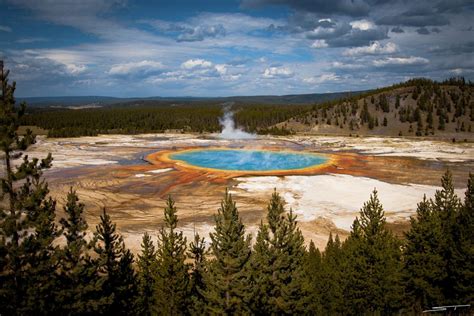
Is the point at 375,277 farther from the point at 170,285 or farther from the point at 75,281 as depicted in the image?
the point at 75,281

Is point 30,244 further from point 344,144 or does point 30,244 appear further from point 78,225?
point 344,144

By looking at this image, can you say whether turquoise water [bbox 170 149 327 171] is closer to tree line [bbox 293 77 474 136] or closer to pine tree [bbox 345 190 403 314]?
pine tree [bbox 345 190 403 314]

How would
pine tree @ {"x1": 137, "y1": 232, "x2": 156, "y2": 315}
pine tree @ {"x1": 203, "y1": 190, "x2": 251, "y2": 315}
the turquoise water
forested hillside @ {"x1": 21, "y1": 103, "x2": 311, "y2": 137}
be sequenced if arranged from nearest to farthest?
pine tree @ {"x1": 203, "y1": 190, "x2": 251, "y2": 315}, pine tree @ {"x1": 137, "y1": 232, "x2": 156, "y2": 315}, the turquoise water, forested hillside @ {"x1": 21, "y1": 103, "x2": 311, "y2": 137}

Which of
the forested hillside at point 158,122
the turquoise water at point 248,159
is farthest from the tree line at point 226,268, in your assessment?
the forested hillside at point 158,122

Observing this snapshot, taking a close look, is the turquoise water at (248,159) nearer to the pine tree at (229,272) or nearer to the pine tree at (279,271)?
the pine tree at (279,271)

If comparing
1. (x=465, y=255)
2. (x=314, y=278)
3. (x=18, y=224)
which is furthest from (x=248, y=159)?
(x=18, y=224)

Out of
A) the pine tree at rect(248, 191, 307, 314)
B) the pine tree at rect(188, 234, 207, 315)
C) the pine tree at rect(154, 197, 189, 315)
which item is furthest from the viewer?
the pine tree at rect(154, 197, 189, 315)

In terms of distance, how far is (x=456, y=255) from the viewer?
17109 mm

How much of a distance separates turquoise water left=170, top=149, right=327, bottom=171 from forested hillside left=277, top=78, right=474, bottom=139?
4719cm

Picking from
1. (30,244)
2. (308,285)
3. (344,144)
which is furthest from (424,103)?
(30,244)

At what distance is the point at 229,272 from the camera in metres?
13.4

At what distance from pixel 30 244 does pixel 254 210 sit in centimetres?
1821

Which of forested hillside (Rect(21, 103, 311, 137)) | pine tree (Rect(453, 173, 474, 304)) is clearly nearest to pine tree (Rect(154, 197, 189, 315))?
pine tree (Rect(453, 173, 474, 304))

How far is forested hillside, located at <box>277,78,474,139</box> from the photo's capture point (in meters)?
94.4
